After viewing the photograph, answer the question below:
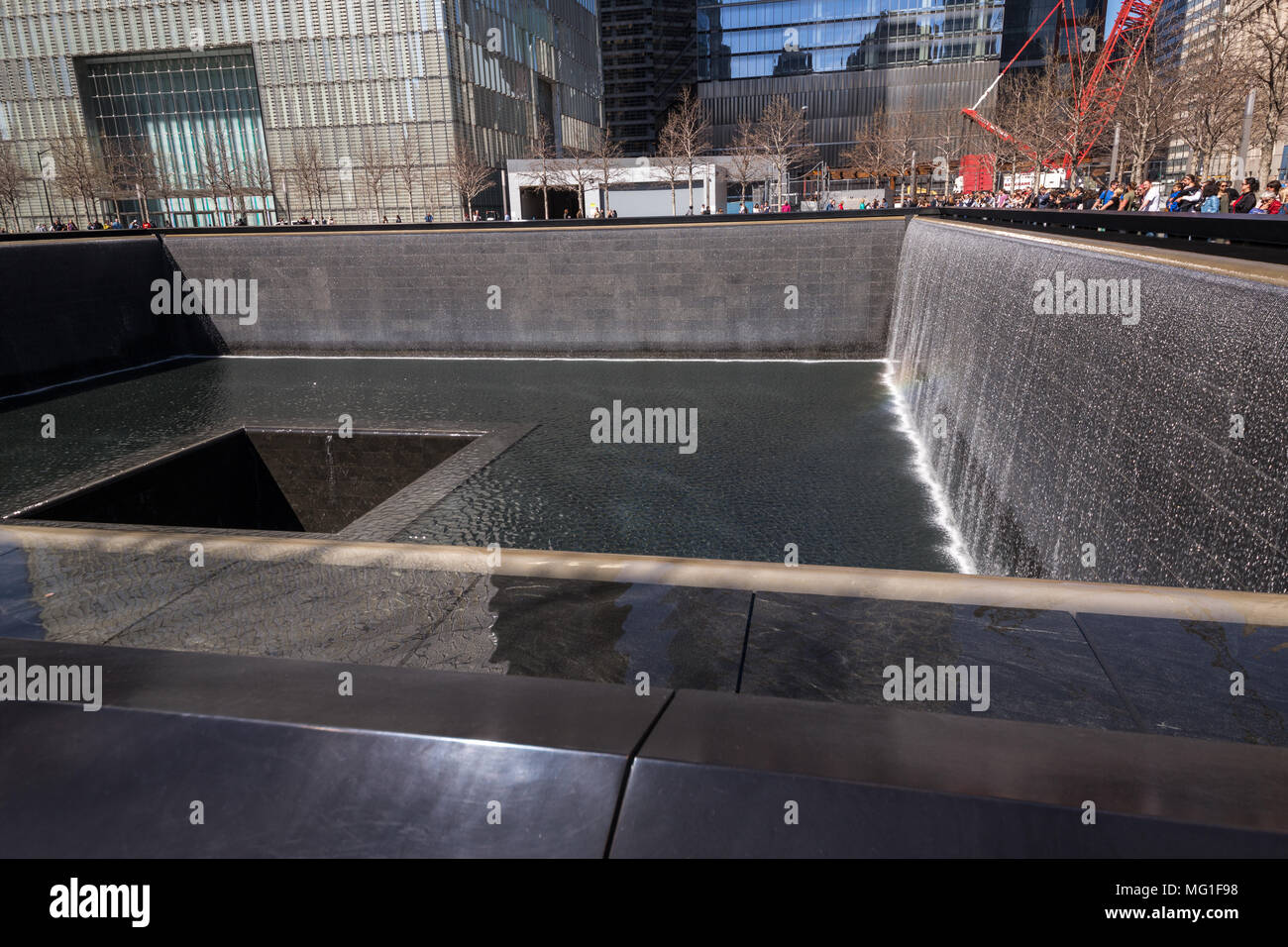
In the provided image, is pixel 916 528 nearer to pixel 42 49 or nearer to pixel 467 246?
pixel 467 246

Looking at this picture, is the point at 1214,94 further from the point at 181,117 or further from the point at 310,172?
the point at 181,117

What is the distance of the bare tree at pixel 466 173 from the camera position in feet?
169

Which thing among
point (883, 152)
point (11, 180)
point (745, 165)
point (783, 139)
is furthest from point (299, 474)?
point (883, 152)

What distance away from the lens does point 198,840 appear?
1901mm

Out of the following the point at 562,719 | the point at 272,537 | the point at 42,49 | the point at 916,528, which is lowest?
the point at 916,528

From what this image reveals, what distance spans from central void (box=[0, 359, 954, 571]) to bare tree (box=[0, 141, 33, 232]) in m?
41.6

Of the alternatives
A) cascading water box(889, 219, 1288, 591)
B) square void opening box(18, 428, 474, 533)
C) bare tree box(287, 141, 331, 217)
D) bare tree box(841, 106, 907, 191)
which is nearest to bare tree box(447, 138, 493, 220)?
bare tree box(287, 141, 331, 217)

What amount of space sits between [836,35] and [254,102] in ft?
178

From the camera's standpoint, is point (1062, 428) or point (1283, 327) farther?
point (1062, 428)

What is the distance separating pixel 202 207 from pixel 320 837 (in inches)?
2676

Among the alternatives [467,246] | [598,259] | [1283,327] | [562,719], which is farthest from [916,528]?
[467,246]

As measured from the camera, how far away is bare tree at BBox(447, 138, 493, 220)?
51.4 metres

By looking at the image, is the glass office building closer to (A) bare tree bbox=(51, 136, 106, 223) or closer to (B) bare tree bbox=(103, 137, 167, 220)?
(B) bare tree bbox=(103, 137, 167, 220)
